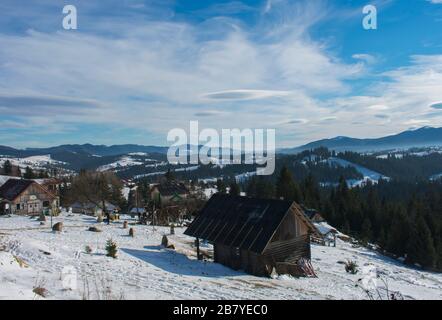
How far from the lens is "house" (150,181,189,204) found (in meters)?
79.9

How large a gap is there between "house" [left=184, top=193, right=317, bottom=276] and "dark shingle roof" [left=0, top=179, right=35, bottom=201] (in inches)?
1488

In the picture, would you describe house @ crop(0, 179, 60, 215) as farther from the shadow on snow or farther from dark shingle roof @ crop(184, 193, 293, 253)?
dark shingle roof @ crop(184, 193, 293, 253)

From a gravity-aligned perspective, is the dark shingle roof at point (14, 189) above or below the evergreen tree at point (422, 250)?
above

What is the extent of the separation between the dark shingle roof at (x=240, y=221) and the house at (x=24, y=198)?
32957 millimetres

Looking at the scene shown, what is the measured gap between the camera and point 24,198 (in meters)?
55.8

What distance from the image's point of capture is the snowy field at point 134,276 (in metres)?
13.4

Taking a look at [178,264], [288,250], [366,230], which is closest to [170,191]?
[366,230]

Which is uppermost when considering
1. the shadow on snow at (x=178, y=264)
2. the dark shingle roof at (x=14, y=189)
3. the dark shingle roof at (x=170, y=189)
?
the dark shingle roof at (x=14, y=189)

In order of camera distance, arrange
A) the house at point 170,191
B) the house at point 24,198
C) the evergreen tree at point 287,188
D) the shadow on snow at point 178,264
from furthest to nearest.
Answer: the house at point 170,191, the evergreen tree at point 287,188, the house at point 24,198, the shadow on snow at point 178,264

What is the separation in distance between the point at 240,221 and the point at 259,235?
8.59ft

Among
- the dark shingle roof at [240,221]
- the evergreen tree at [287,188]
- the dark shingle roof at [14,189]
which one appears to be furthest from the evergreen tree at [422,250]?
the dark shingle roof at [14,189]

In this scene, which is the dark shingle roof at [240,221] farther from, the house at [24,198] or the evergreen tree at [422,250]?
the evergreen tree at [422,250]
